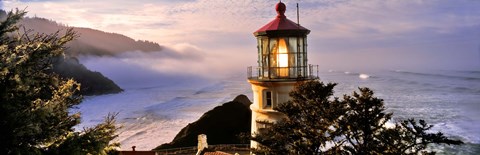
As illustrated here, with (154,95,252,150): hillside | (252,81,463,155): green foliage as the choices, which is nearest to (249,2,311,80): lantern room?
(252,81,463,155): green foliage

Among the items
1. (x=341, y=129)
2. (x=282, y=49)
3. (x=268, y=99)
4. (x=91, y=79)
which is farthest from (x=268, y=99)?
(x=91, y=79)

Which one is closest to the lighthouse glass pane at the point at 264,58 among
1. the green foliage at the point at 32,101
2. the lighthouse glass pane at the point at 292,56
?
the lighthouse glass pane at the point at 292,56

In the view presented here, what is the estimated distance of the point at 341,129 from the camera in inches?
336

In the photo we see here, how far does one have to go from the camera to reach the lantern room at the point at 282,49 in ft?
44.0

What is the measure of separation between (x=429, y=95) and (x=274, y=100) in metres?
67.3

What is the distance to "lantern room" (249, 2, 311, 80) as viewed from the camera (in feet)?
→ 44.0

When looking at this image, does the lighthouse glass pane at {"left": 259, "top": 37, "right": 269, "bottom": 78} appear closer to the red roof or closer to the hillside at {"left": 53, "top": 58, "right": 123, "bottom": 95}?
the red roof

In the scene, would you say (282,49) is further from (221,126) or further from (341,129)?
(221,126)

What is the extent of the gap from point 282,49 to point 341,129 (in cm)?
556

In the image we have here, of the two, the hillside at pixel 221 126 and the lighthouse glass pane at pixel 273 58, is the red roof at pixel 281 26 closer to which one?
the lighthouse glass pane at pixel 273 58

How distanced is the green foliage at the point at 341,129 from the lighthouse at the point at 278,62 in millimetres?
3628

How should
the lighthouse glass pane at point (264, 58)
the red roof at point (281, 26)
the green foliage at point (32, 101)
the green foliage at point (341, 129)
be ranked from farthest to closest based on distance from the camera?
the lighthouse glass pane at point (264, 58), the red roof at point (281, 26), the green foliage at point (341, 129), the green foliage at point (32, 101)

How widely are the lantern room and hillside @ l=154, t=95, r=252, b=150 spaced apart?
15.5m

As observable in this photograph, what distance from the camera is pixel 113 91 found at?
114 meters
